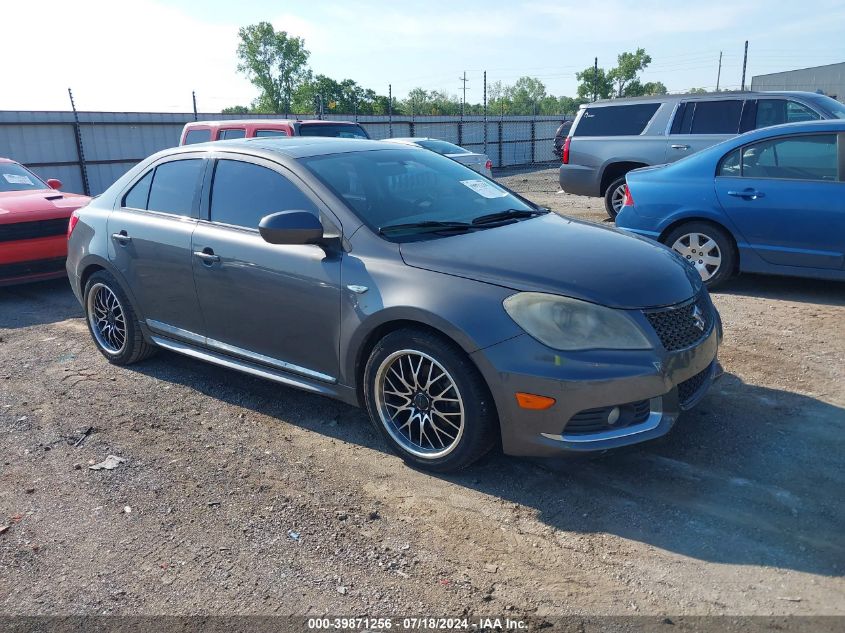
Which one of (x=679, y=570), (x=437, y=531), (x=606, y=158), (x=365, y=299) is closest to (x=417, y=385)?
(x=365, y=299)

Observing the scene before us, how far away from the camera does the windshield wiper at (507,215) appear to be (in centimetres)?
423

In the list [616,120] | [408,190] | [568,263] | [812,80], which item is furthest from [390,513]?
[812,80]

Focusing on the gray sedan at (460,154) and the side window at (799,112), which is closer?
the side window at (799,112)

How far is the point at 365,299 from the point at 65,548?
1810 mm

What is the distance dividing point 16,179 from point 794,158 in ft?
29.1

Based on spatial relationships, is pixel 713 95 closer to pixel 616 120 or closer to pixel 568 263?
pixel 616 120

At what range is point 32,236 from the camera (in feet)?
25.6

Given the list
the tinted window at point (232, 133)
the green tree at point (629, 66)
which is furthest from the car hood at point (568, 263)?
the green tree at point (629, 66)

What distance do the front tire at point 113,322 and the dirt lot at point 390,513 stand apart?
1.67 ft

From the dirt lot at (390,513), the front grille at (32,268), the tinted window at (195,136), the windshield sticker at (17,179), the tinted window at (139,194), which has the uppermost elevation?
the tinted window at (195,136)

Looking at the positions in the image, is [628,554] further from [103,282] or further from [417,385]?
[103,282]

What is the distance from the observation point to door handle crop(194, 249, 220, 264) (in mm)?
4410

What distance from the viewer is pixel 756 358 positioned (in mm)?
5133

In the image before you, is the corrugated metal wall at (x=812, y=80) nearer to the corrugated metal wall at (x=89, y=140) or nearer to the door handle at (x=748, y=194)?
the corrugated metal wall at (x=89, y=140)
